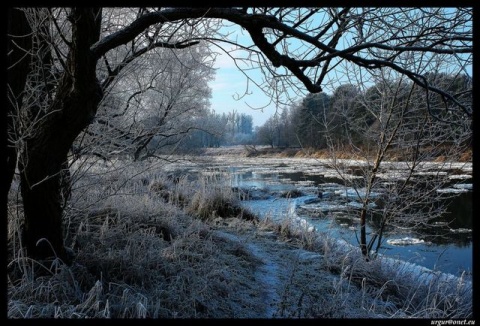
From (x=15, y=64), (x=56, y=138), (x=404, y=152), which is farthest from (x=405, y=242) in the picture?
(x=15, y=64)

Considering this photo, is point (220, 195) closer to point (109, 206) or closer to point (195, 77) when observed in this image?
point (195, 77)

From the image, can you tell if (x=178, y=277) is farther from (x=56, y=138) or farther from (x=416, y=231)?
(x=416, y=231)

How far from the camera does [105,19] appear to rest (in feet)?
15.1

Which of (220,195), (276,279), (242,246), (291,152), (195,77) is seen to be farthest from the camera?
(291,152)

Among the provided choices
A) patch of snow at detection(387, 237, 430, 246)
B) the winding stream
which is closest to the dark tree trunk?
A: the winding stream

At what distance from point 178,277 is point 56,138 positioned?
61.5 inches

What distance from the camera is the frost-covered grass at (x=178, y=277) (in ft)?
9.00

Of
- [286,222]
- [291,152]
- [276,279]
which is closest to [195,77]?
[286,222]

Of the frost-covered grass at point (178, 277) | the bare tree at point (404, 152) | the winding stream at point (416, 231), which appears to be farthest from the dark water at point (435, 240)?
the frost-covered grass at point (178, 277)

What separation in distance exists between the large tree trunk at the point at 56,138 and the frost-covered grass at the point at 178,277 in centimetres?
21

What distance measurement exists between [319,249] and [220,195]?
9.07ft

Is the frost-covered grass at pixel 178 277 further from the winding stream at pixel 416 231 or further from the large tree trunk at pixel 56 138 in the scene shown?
the winding stream at pixel 416 231

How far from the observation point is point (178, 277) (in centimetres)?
332

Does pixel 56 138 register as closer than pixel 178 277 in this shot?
Yes
